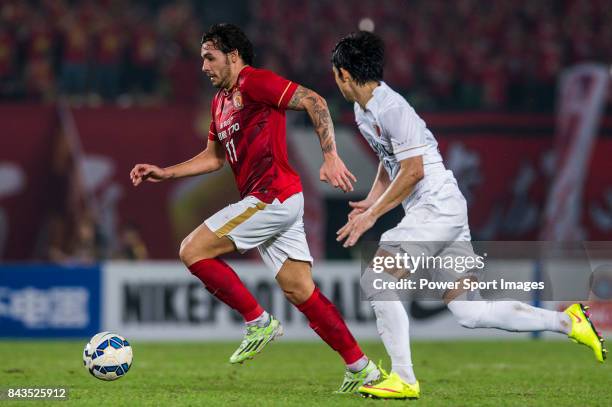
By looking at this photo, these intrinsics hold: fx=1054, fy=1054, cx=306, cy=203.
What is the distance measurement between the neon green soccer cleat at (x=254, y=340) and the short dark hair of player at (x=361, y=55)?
5.55 feet

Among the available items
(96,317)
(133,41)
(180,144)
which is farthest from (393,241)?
(133,41)

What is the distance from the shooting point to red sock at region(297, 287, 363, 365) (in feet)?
21.4

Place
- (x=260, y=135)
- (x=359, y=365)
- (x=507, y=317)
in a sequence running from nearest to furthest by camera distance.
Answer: (x=507, y=317) < (x=359, y=365) < (x=260, y=135)

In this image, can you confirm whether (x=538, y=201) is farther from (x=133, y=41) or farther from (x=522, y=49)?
(x=133, y=41)

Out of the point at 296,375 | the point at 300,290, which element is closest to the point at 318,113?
the point at 300,290

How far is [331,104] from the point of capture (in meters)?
15.4

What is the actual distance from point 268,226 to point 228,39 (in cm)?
124

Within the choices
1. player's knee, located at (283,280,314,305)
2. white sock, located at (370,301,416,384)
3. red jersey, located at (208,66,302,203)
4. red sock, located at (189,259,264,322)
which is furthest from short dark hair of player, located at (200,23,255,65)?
white sock, located at (370,301,416,384)

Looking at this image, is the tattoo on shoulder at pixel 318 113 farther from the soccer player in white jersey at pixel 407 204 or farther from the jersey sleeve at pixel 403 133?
the jersey sleeve at pixel 403 133

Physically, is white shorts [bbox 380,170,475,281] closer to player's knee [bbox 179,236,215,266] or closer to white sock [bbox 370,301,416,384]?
white sock [bbox 370,301,416,384]

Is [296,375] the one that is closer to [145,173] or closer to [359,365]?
[359,365]

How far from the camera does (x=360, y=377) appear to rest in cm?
653

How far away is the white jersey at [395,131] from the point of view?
19.5ft

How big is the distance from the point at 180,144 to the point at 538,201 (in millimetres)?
5372
